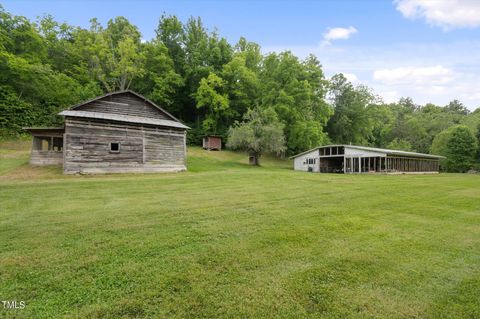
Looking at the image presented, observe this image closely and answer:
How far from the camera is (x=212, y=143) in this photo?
37344mm

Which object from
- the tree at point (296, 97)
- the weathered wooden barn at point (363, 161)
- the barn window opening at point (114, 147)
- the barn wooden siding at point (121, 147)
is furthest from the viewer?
the tree at point (296, 97)

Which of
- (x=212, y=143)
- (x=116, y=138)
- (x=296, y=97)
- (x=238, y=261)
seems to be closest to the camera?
(x=238, y=261)

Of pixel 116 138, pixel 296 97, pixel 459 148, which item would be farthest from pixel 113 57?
pixel 459 148

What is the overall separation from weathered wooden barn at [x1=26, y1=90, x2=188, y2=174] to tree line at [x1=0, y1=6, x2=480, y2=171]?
11.7 meters

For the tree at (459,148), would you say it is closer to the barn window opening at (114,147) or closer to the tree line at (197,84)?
the tree line at (197,84)

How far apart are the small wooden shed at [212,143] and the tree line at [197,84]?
6.69 ft

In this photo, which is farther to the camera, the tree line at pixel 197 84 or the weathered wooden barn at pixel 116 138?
the tree line at pixel 197 84

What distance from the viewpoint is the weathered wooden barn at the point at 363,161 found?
2700 cm

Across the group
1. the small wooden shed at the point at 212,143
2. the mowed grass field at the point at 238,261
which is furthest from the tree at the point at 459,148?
the mowed grass field at the point at 238,261

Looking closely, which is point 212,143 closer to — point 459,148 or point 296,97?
point 296,97

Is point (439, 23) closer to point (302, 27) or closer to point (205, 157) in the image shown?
point (302, 27)

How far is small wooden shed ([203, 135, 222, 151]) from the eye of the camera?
37.1 metres

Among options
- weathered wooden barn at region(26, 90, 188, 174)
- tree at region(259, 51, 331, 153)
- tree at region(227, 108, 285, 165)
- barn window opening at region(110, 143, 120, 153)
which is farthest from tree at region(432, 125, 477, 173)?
barn window opening at region(110, 143, 120, 153)

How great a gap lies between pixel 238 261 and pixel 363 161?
28.3 m
